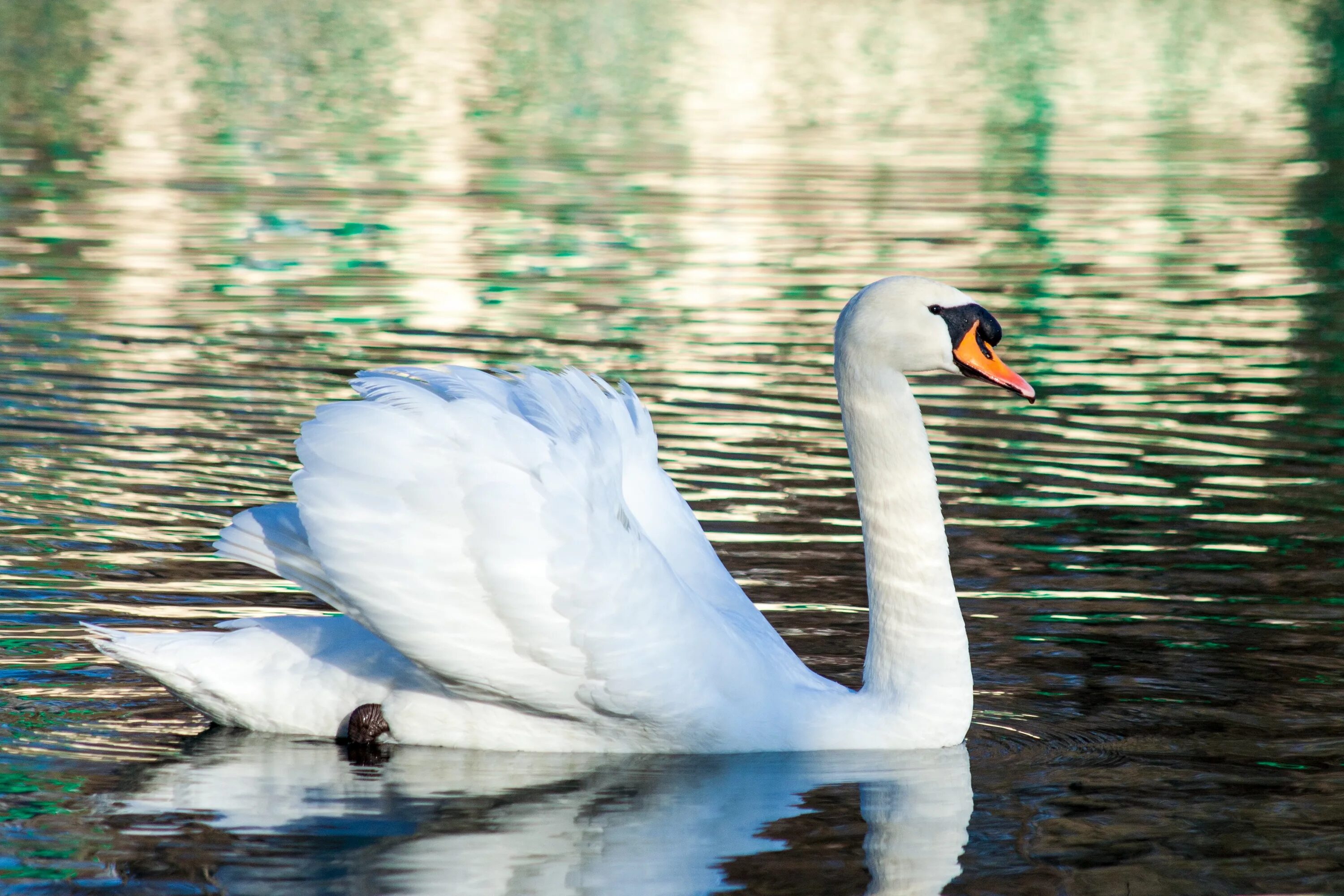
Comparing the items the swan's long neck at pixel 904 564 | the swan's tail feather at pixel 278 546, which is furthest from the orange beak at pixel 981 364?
the swan's tail feather at pixel 278 546

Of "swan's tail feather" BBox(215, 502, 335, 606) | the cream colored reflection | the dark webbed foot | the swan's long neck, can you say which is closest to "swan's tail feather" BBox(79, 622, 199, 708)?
"swan's tail feather" BBox(215, 502, 335, 606)

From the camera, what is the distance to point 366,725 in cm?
709

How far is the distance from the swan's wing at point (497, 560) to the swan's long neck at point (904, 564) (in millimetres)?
697

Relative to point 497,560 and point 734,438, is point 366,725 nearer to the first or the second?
point 497,560

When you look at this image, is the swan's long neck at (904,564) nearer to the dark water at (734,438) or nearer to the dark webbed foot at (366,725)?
the dark water at (734,438)

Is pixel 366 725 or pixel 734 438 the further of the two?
pixel 734 438

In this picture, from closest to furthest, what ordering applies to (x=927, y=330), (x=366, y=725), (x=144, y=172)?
(x=927, y=330) < (x=366, y=725) < (x=144, y=172)

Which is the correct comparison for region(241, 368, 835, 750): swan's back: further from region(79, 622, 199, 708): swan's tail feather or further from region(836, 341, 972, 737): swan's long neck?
region(836, 341, 972, 737): swan's long neck

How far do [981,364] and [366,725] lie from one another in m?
2.44

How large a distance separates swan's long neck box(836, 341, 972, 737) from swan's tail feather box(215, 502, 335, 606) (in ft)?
6.20

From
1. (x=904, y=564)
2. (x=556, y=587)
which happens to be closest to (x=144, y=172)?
(x=904, y=564)

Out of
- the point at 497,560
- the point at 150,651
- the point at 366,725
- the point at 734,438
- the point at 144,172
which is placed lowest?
the point at 366,725

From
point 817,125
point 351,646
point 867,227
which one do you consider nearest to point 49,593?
point 351,646

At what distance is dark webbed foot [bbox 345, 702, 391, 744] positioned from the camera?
279 inches
